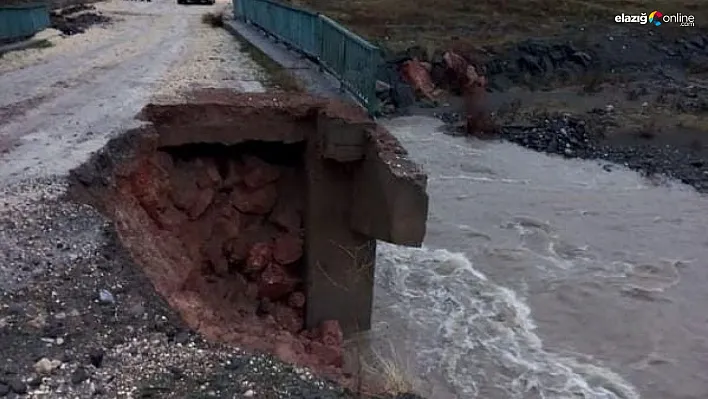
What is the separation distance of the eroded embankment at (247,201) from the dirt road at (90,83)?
682 millimetres

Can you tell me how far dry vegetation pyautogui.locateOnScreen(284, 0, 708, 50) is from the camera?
35.5 meters

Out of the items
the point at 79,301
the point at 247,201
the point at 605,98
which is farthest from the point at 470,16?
the point at 79,301

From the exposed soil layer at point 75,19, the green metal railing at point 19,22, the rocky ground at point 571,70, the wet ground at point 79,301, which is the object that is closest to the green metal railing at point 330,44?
the wet ground at point 79,301

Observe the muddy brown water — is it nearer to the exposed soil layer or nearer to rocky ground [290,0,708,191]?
rocky ground [290,0,708,191]

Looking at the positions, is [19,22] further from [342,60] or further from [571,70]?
[571,70]

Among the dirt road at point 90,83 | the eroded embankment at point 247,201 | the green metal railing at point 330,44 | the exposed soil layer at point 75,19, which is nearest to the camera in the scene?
the eroded embankment at point 247,201

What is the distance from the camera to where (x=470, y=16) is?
40844 mm

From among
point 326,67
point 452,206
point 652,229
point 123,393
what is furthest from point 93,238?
point 652,229

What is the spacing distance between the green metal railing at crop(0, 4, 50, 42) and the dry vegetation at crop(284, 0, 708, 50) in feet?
47.8

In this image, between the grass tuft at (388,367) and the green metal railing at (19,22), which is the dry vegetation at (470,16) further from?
the grass tuft at (388,367)

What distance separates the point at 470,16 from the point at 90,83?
29.3 m

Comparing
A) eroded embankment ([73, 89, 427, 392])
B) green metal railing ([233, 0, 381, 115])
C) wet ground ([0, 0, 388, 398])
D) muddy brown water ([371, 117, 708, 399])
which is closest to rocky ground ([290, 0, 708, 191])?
muddy brown water ([371, 117, 708, 399])

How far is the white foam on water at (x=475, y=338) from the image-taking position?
11.4m

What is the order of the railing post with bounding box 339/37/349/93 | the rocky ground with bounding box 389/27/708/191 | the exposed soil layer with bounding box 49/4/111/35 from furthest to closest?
the rocky ground with bounding box 389/27/708/191, the exposed soil layer with bounding box 49/4/111/35, the railing post with bounding box 339/37/349/93
